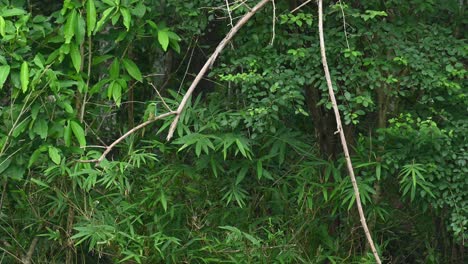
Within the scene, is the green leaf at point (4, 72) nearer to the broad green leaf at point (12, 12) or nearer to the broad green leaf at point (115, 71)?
the broad green leaf at point (12, 12)

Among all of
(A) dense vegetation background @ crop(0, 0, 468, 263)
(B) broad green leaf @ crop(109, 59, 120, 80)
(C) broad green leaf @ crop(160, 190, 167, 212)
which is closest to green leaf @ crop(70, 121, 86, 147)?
(A) dense vegetation background @ crop(0, 0, 468, 263)

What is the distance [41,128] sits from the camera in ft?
15.1

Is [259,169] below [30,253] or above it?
above

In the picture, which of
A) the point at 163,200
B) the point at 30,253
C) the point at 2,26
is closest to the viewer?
the point at 2,26

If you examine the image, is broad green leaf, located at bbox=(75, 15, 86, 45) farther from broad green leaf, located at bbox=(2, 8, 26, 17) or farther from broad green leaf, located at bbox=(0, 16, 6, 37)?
broad green leaf, located at bbox=(0, 16, 6, 37)

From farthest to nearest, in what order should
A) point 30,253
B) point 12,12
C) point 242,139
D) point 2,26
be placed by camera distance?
point 30,253, point 242,139, point 12,12, point 2,26

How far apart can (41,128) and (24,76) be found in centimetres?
33

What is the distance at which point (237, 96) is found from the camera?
5.04 metres

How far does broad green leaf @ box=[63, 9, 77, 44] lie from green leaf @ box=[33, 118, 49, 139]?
0.40 metres

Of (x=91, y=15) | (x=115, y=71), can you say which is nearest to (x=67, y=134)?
(x=115, y=71)

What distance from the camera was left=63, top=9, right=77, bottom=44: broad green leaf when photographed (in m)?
4.59

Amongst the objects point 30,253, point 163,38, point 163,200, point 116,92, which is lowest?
point 30,253

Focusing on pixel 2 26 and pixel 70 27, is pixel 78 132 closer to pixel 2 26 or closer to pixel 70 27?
pixel 70 27

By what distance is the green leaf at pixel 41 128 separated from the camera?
4.59 m
